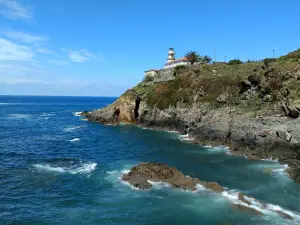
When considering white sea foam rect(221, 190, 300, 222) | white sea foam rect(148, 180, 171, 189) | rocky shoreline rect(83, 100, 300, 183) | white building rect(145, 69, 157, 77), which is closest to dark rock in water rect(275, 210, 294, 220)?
white sea foam rect(221, 190, 300, 222)

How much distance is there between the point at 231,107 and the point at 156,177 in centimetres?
3360

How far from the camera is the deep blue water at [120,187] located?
27.5 meters

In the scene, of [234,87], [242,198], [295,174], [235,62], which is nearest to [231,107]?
[234,87]

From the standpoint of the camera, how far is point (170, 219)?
88.4 feet

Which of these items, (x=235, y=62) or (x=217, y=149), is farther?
(x=235, y=62)

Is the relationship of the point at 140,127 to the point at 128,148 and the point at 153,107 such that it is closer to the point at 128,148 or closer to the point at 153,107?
the point at 153,107

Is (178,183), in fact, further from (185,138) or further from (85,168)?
(185,138)

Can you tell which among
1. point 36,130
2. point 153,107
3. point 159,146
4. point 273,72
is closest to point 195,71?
point 153,107

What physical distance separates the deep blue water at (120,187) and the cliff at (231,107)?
496 centimetres

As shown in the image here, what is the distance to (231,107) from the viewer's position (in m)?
64.6

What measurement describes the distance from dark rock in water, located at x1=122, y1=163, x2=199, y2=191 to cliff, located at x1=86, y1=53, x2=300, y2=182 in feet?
46.7

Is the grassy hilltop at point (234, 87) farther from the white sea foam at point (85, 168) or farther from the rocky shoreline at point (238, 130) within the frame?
the white sea foam at point (85, 168)

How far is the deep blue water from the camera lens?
90.3 feet

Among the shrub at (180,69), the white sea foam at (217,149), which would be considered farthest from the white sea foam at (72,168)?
the shrub at (180,69)
